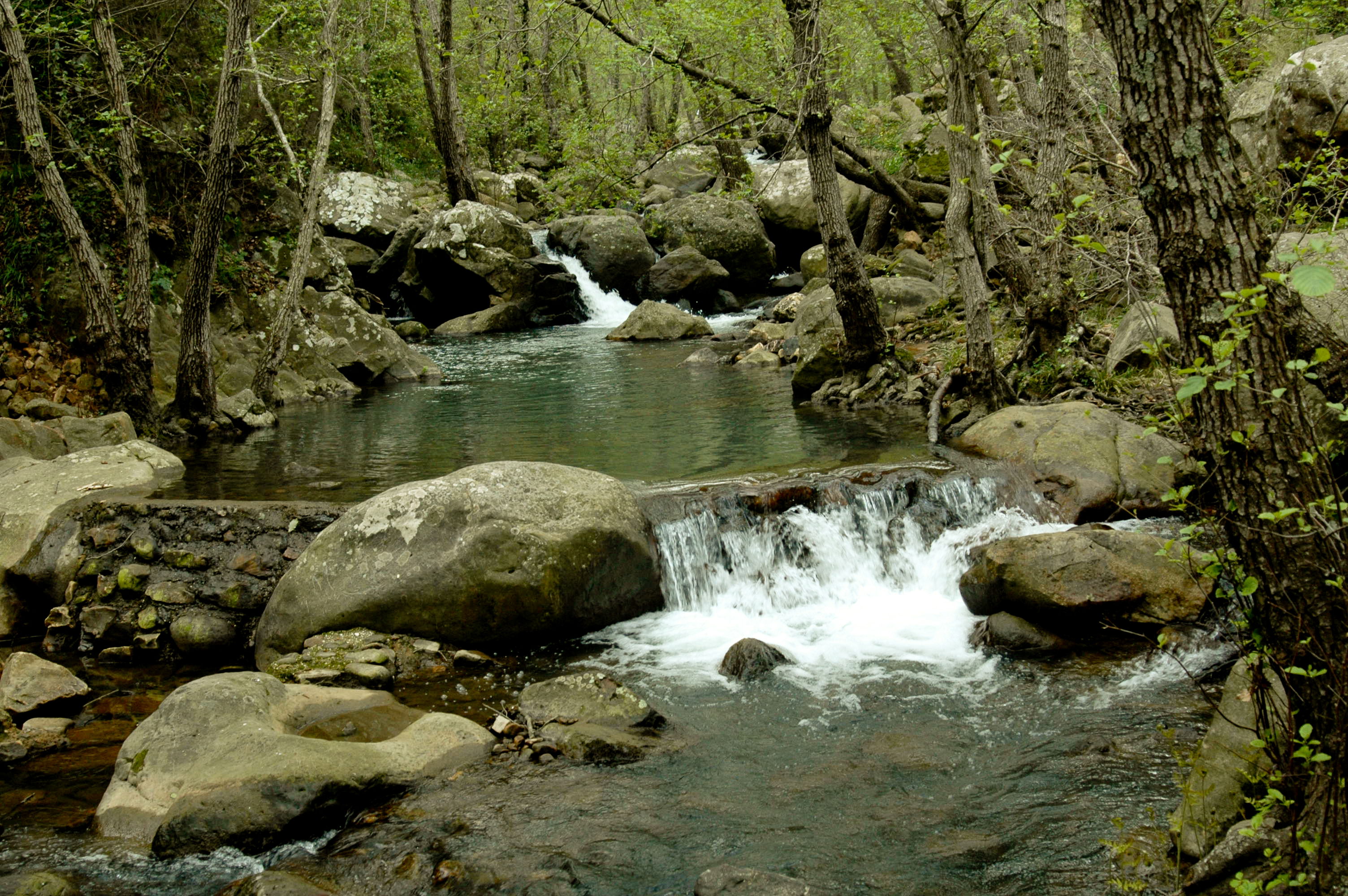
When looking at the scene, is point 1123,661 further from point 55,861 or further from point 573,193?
point 573,193

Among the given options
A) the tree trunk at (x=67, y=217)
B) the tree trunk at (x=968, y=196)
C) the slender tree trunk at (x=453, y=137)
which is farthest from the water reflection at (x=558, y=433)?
the slender tree trunk at (x=453, y=137)

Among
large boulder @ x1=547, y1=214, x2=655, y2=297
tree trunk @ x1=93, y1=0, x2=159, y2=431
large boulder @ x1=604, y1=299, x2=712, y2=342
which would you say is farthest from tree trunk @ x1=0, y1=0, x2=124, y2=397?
large boulder @ x1=547, y1=214, x2=655, y2=297

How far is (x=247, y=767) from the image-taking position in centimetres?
468

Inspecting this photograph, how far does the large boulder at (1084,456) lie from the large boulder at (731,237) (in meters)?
14.9

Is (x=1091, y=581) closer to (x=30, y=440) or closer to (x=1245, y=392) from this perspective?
(x=1245, y=392)

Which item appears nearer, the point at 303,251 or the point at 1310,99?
the point at 1310,99

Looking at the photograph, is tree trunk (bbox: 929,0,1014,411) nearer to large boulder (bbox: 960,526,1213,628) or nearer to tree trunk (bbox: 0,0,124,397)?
large boulder (bbox: 960,526,1213,628)

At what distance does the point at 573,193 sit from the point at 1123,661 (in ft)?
26.9

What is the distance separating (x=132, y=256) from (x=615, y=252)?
13350 millimetres

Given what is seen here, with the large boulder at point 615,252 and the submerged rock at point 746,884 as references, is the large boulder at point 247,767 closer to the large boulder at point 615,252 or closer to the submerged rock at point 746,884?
the submerged rock at point 746,884

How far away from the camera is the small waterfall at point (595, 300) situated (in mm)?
23500

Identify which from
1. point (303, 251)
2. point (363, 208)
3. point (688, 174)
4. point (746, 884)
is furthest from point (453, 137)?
point (746, 884)

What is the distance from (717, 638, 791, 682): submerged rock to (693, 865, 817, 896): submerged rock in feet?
7.73

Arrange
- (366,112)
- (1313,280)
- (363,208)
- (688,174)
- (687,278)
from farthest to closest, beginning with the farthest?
(688,174)
(366,112)
(363,208)
(687,278)
(1313,280)
